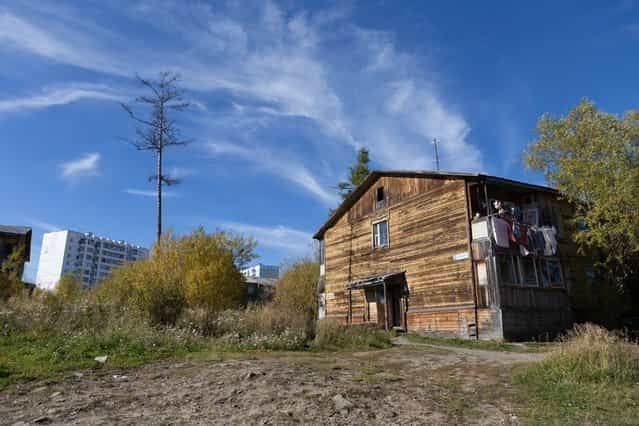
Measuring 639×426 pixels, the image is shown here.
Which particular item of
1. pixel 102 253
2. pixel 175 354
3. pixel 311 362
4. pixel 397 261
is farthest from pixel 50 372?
pixel 102 253

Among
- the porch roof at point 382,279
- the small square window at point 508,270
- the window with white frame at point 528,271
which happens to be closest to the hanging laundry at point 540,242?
the window with white frame at point 528,271

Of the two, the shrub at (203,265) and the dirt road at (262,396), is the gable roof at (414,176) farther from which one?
the dirt road at (262,396)

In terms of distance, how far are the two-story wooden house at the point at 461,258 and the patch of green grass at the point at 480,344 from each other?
0.63 metres

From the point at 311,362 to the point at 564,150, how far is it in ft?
46.4

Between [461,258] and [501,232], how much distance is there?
2.02m

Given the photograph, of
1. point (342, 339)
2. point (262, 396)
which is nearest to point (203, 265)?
point (342, 339)

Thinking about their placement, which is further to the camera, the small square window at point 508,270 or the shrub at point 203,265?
the shrub at point 203,265

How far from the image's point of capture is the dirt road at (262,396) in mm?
5637

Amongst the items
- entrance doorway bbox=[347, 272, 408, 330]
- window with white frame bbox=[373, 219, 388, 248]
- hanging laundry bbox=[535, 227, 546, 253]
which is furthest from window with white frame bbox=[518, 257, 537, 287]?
window with white frame bbox=[373, 219, 388, 248]

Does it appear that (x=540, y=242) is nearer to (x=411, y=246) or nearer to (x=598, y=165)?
(x=598, y=165)

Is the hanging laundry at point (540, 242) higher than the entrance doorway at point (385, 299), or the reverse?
the hanging laundry at point (540, 242)

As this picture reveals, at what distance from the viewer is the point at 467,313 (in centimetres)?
1852

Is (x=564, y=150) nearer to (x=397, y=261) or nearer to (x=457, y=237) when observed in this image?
(x=457, y=237)

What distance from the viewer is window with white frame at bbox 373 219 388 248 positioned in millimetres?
24281
